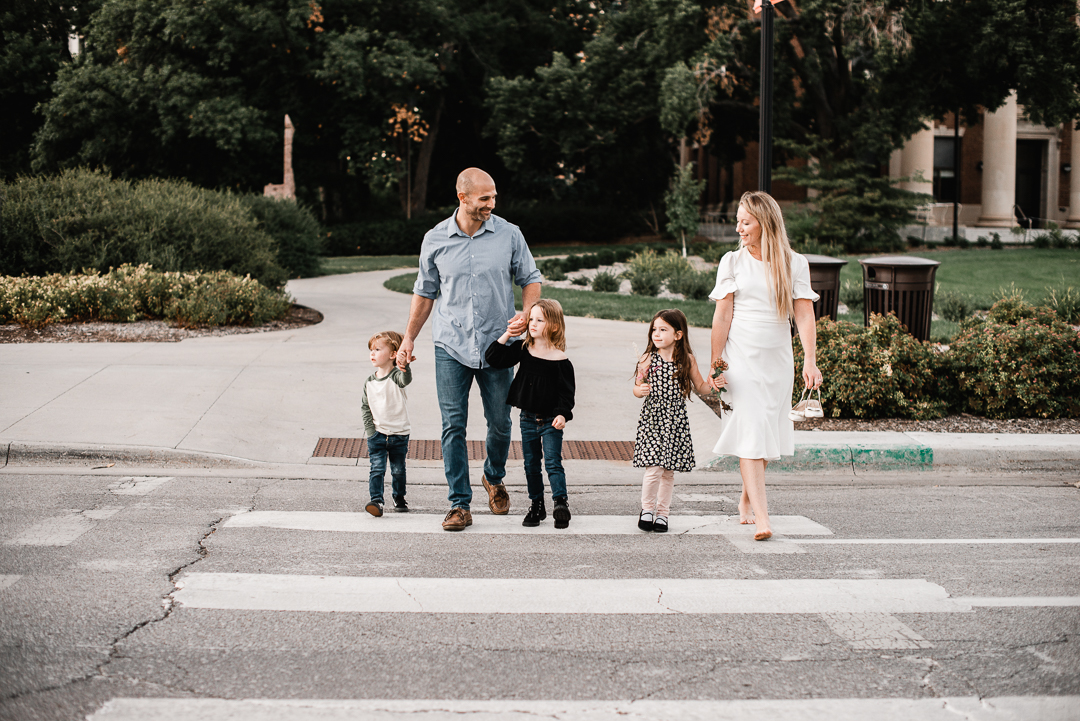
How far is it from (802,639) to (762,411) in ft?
5.78

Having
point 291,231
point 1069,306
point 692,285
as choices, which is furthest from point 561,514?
point 291,231

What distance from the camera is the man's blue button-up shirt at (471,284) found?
17.9 ft

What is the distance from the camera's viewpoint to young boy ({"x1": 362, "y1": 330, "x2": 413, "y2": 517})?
5820 millimetres

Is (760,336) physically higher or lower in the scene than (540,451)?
higher

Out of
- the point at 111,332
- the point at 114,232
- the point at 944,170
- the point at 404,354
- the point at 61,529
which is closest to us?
the point at 61,529

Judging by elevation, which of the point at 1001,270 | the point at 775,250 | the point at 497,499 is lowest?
the point at 497,499

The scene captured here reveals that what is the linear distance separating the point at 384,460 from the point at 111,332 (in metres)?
7.19

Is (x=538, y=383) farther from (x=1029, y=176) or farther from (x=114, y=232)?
(x=1029, y=176)

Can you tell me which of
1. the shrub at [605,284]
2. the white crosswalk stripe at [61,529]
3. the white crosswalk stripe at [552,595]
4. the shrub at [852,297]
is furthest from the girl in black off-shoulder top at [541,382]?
the shrub at [605,284]

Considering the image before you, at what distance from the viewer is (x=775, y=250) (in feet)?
17.8

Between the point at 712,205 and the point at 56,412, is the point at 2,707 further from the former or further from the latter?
the point at 712,205

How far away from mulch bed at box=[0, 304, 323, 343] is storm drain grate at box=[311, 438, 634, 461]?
4.71 m

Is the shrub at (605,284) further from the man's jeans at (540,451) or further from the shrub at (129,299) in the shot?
the man's jeans at (540,451)

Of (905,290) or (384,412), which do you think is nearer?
(384,412)
